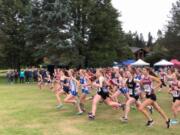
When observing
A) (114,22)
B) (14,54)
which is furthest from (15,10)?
(114,22)

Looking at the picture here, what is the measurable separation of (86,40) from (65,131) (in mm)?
40947

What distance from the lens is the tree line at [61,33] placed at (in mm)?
48625

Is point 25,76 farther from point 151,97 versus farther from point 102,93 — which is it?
point 151,97

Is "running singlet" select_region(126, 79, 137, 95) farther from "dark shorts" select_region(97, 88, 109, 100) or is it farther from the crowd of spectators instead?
the crowd of spectators

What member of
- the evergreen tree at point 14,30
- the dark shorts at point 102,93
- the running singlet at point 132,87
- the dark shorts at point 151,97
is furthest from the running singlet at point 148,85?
the evergreen tree at point 14,30

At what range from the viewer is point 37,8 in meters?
49.4

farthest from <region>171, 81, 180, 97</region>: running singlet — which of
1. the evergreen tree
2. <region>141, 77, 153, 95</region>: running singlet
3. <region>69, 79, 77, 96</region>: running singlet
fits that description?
the evergreen tree

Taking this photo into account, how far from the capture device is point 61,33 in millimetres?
48438

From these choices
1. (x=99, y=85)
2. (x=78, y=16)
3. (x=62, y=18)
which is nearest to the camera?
(x=99, y=85)

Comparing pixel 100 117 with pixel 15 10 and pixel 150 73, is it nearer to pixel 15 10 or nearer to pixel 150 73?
pixel 150 73

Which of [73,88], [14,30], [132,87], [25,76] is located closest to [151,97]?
[132,87]

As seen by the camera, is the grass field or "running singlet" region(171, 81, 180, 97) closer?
the grass field

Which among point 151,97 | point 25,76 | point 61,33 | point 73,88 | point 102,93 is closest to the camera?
point 151,97

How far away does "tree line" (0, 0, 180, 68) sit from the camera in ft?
160
